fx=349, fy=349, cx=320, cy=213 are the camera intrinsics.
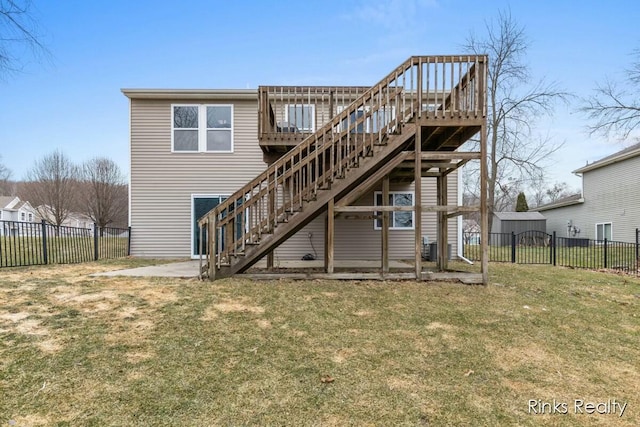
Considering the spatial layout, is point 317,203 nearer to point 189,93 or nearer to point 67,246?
point 189,93

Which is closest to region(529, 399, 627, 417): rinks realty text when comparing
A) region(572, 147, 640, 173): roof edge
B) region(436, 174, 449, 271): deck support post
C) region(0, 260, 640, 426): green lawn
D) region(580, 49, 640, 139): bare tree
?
region(0, 260, 640, 426): green lawn

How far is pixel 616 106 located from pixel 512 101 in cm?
441

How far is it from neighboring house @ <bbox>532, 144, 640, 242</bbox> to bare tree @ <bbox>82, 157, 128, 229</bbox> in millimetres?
31751

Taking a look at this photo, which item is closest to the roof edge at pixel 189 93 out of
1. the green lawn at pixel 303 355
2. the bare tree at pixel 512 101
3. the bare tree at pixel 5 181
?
the green lawn at pixel 303 355

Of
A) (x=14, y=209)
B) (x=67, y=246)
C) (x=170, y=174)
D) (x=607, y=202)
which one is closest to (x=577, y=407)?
(x=170, y=174)

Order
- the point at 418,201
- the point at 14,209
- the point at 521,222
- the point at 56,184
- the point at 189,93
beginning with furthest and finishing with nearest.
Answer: the point at 14,209 → the point at 56,184 → the point at 521,222 → the point at 189,93 → the point at 418,201

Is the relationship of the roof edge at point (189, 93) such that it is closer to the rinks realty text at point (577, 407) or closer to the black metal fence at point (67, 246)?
the black metal fence at point (67, 246)

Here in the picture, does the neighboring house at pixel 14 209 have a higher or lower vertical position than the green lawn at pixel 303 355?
higher

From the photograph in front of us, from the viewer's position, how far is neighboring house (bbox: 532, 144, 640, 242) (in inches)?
683

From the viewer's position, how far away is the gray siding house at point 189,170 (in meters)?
10.9

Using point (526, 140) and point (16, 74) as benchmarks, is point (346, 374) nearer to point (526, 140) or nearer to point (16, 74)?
point (16, 74)

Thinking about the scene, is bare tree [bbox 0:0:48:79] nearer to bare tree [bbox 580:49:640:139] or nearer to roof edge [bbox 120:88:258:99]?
roof edge [bbox 120:88:258:99]

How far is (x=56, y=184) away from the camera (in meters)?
27.3

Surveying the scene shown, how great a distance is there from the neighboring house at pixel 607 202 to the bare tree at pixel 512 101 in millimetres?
3336
